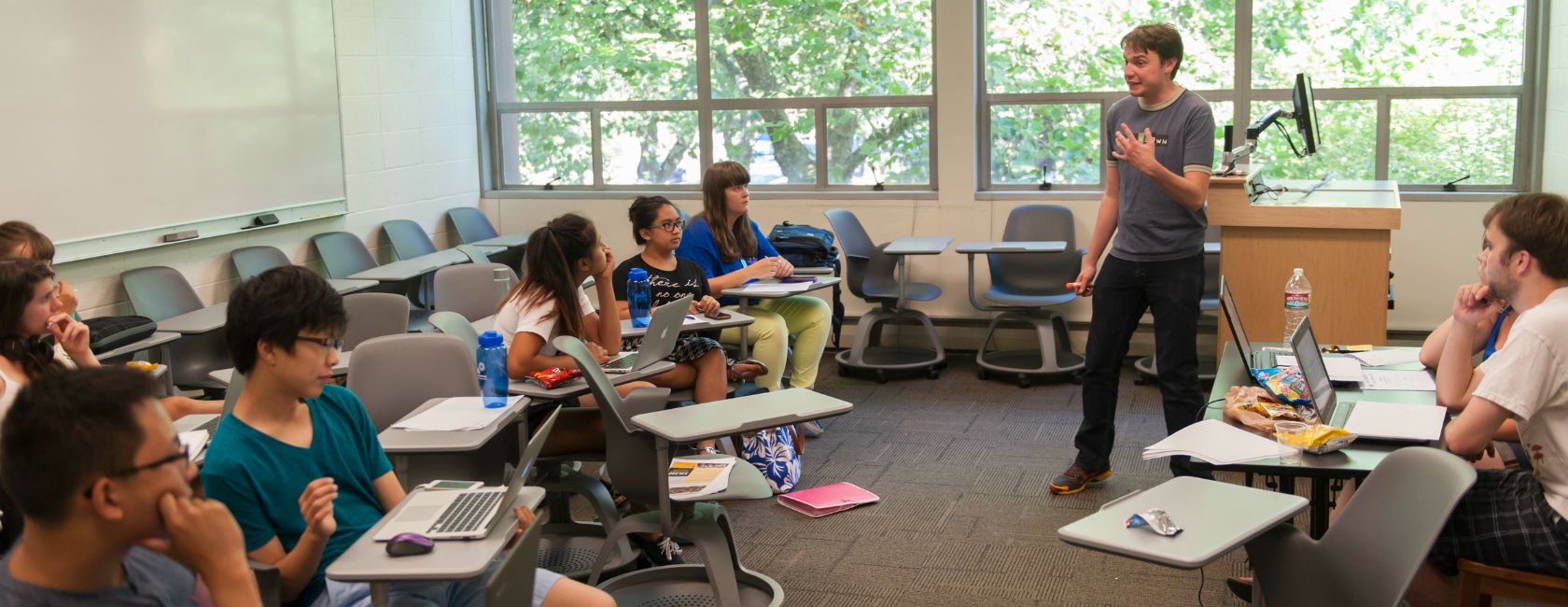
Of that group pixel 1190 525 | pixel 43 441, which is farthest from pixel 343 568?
pixel 1190 525

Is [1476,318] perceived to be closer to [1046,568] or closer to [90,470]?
[1046,568]

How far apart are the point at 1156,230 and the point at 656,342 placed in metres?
1.66

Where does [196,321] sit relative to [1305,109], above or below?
below

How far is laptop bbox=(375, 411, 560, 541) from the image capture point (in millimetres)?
2184

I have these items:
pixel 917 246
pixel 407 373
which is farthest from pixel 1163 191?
pixel 407 373

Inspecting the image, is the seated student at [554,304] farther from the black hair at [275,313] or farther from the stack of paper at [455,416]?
the black hair at [275,313]

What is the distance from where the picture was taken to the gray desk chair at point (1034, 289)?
6285 millimetres

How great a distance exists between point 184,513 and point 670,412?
1.56m

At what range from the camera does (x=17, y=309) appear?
2.88m

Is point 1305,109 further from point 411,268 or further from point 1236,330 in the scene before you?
point 411,268

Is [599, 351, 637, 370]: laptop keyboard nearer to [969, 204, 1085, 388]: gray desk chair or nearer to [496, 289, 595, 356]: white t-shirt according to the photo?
[496, 289, 595, 356]: white t-shirt

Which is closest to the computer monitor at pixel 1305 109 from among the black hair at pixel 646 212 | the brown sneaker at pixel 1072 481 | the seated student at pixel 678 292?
the brown sneaker at pixel 1072 481

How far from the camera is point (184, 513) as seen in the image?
5.53 ft

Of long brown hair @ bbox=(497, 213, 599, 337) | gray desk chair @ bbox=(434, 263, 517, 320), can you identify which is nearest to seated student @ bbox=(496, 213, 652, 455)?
long brown hair @ bbox=(497, 213, 599, 337)
